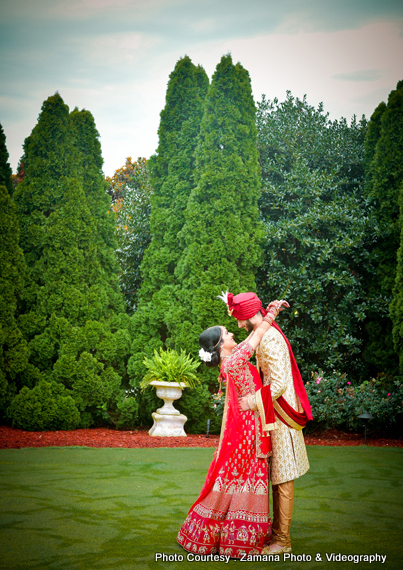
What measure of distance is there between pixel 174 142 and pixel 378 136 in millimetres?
3970

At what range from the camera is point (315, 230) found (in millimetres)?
9359

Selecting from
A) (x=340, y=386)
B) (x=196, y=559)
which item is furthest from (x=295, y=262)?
(x=196, y=559)

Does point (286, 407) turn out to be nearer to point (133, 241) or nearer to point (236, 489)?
point (236, 489)

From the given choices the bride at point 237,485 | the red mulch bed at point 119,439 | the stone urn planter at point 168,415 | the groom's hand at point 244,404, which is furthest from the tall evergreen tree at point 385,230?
the groom's hand at point 244,404

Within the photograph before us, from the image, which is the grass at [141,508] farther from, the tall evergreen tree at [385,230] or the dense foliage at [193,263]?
the tall evergreen tree at [385,230]

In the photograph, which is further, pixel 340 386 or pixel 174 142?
pixel 174 142

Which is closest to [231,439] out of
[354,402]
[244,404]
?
[244,404]

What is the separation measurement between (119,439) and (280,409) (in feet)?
15.7

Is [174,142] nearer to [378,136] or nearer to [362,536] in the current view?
[378,136]

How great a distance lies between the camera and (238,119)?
8.85 metres

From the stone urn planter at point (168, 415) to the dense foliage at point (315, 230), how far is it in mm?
2510

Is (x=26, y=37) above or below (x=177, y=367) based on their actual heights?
above

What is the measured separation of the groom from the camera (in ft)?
9.58

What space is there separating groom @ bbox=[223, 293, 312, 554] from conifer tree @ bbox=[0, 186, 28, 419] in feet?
18.6
